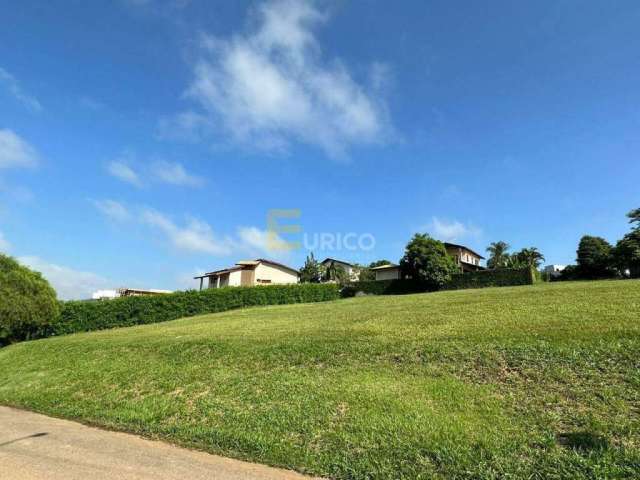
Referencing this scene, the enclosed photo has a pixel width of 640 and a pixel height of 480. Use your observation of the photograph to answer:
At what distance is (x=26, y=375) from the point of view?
11945 mm

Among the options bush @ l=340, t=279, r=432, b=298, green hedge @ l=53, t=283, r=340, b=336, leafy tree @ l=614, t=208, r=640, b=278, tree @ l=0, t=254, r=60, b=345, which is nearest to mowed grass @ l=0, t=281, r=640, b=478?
tree @ l=0, t=254, r=60, b=345

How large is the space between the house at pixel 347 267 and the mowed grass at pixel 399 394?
106ft

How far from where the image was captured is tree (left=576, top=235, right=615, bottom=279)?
127ft

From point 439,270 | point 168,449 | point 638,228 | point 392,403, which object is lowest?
point 168,449

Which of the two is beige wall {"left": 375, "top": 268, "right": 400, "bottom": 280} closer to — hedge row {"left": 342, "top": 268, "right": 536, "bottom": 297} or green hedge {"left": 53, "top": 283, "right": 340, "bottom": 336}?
hedge row {"left": 342, "top": 268, "right": 536, "bottom": 297}

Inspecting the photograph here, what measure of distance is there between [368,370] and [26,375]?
11.3 metres

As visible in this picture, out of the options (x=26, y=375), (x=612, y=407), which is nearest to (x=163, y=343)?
(x=26, y=375)

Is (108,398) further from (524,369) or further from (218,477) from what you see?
(524,369)

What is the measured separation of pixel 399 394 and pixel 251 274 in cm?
4056

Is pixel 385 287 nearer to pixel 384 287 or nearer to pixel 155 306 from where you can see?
pixel 384 287

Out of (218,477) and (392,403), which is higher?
(392,403)

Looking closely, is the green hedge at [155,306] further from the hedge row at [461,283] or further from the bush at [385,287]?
the hedge row at [461,283]

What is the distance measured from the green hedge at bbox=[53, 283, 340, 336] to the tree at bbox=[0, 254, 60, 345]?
1166 millimetres

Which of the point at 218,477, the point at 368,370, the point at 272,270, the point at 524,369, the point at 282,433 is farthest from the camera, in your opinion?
the point at 272,270
